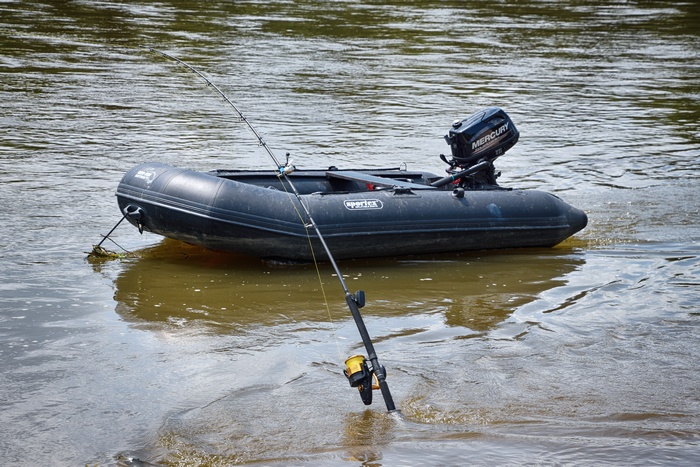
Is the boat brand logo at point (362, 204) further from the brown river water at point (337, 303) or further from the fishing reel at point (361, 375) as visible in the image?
the fishing reel at point (361, 375)

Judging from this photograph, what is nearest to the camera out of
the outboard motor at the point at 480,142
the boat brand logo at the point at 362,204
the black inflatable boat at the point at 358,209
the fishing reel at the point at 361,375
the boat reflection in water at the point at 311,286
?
the fishing reel at the point at 361,375

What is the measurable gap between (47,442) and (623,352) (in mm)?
3209

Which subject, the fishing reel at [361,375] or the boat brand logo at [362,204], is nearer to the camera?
the fishing reel at [361,375]

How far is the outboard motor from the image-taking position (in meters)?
8.16

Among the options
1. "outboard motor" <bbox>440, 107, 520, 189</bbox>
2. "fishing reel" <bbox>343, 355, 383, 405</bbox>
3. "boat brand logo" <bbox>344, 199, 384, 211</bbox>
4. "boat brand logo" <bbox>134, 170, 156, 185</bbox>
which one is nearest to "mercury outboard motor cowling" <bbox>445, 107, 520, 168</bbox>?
"outboard motor" <bbox>440, 107, 520, 189</bbox>

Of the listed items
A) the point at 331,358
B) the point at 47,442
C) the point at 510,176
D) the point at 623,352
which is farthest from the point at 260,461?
the point at 510,176

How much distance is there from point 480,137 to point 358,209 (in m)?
1.46

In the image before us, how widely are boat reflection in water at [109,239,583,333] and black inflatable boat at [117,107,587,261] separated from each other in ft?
0.51

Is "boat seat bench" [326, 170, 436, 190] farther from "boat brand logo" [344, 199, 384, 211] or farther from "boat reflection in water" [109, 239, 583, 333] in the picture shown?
"boat reflection in water" [109, 239, 583, 333]

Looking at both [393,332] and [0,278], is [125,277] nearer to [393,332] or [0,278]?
[0,278]

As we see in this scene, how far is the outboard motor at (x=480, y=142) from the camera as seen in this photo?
26.8 feet

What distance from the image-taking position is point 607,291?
7.04 metres

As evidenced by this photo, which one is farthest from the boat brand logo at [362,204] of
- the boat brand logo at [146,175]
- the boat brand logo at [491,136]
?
the boat brand logo at [146,175]

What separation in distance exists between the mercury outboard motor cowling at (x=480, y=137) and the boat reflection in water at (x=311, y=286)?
848 mm
